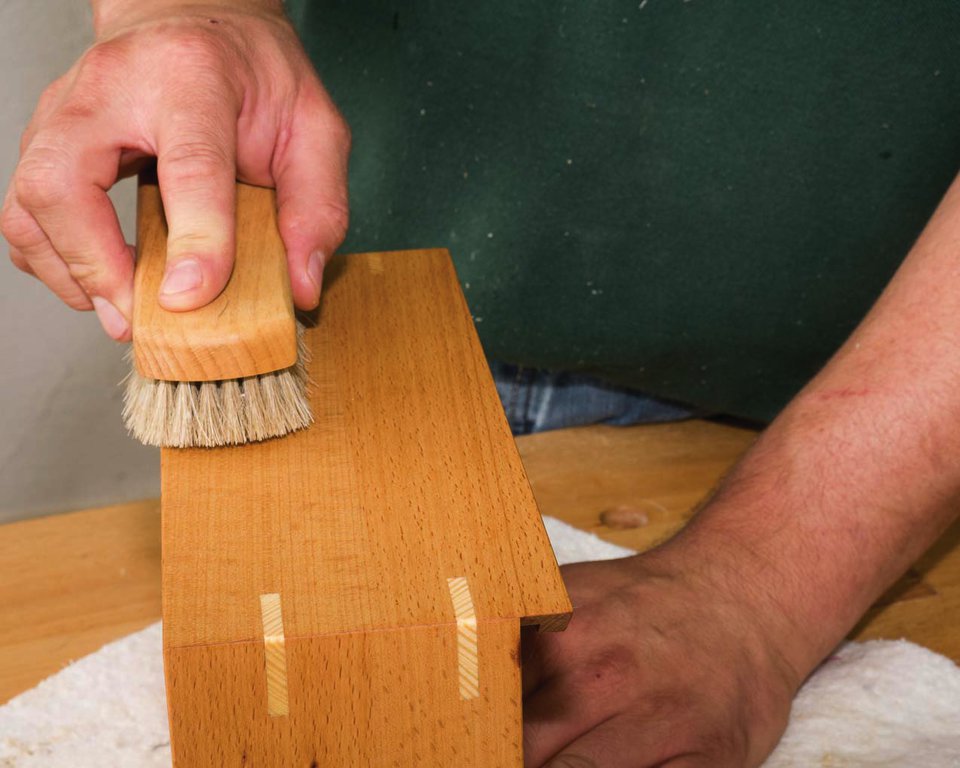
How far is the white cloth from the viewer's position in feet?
2.25

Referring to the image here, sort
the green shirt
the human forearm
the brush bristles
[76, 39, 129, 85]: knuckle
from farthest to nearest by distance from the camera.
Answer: the green shirt, the human forearm, [76, 39, 129, 85]: knuckle, the brush bristles

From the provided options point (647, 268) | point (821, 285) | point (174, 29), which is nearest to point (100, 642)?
point (174, 29)

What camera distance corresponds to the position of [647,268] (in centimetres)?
104

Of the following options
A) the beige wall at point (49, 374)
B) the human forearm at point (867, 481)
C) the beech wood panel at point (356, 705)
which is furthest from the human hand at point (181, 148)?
the beige wall at point (49, 374)

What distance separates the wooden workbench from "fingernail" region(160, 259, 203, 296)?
364 mm

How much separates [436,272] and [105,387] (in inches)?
30.5

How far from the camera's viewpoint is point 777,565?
771 mm

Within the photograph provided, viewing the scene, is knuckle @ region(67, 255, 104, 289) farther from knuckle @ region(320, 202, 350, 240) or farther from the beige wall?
the beige wall

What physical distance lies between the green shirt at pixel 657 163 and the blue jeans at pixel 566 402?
40mm

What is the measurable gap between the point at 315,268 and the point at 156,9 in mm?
246

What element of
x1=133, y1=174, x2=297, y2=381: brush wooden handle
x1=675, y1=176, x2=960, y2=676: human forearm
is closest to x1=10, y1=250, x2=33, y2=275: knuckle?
x1=133, y1=174, x2=297, y2=381: brush wooden handle

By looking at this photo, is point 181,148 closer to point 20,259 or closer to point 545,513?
point 20,259

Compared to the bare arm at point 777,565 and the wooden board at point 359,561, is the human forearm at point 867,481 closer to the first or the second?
the bare arm at point 777,565

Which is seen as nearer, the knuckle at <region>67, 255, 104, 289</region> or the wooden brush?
the wooden brush
